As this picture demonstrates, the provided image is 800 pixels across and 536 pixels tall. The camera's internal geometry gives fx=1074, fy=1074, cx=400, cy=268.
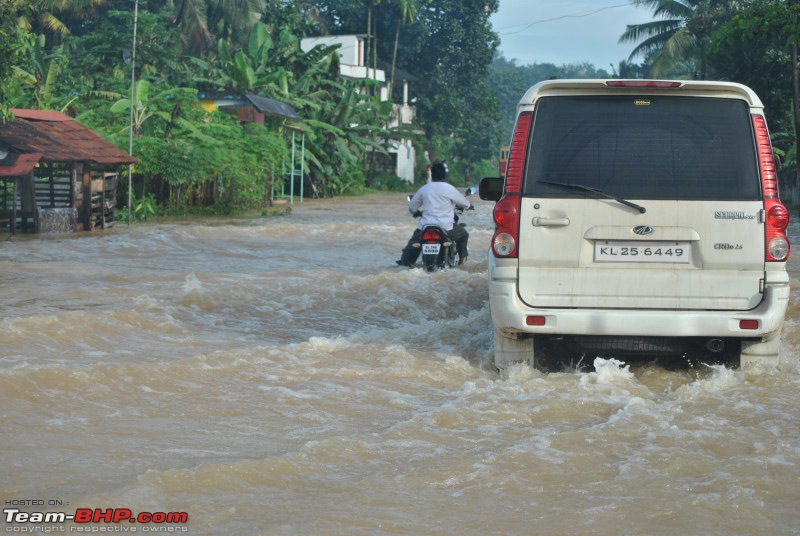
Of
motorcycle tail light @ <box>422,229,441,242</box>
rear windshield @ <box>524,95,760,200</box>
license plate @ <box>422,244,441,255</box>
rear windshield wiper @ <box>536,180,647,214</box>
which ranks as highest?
rear windshield @ <box>524,95,760,200</box>

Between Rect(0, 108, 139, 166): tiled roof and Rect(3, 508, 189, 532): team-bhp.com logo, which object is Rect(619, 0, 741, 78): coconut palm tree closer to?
Rect(0, 108, 139, 166): tiled roof

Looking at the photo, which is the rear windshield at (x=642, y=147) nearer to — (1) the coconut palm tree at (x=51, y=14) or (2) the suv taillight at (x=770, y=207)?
(2) the suv taillight at (x=770, y=207)

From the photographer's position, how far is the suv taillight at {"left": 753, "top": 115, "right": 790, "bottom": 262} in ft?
21.3

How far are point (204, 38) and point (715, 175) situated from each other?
157ft

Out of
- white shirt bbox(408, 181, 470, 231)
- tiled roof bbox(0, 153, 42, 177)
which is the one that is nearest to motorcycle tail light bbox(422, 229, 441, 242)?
white shirt bbox(408, 181, 470, 231)

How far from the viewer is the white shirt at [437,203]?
40.6 feet

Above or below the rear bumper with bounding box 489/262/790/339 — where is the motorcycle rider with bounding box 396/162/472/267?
above

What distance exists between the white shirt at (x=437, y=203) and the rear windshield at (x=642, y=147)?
18.7 feet

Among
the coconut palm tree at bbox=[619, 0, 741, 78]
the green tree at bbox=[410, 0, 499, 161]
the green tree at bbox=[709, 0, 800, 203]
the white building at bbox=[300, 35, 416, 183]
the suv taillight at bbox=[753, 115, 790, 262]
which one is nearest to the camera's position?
the suv taillight at bbox=[753, 115, 790, 262]

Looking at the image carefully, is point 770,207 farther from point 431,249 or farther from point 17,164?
point 17,164

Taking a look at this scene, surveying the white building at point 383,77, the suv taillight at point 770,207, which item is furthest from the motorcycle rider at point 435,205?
the white building at point 383,77

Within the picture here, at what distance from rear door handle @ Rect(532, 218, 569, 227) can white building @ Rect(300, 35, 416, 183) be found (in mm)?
44318

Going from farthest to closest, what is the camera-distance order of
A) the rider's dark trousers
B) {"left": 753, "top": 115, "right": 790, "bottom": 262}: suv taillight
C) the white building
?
1. the white building
2. the rider's dark trousers
3. {"left": 753, "top": 115, "right": 790, "bottom": 262}: suv taillight

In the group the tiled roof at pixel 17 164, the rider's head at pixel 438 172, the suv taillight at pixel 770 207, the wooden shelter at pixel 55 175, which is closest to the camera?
the suv taillight at pixel 770 207
